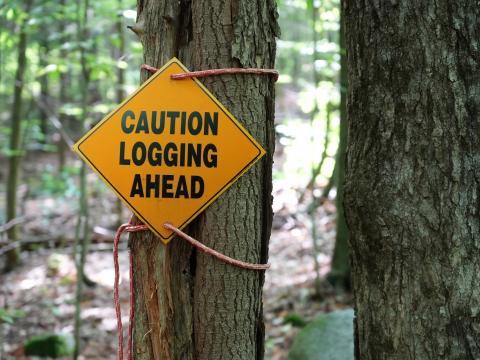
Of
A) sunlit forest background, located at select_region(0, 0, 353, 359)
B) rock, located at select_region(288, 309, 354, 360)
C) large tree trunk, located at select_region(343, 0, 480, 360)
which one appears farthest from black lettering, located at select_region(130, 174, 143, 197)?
rock, located at select_region(288, 309, 354, 360)

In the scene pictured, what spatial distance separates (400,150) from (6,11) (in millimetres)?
3918

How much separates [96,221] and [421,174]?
9688 millimetres

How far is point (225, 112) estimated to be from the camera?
1.77 m

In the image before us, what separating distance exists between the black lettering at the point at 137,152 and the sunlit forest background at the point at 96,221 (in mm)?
1157

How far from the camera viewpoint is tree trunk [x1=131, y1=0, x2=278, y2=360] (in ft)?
5.79

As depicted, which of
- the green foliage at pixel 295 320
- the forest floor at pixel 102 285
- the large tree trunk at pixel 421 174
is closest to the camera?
the large tree trunk at pixel 421 174

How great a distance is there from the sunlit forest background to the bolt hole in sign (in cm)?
111

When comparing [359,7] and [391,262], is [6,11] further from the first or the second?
[391,262]

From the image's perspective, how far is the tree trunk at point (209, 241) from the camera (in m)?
1.77

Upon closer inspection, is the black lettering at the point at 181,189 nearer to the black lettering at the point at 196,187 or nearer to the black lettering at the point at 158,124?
the black lettering at the point at 196,187

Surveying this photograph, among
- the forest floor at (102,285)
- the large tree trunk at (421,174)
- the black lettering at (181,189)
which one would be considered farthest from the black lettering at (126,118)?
the forest floor at (102,285)

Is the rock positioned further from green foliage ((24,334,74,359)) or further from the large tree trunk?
green foliage ((24,334,74,359))

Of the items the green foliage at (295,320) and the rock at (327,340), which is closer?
the rock at (327,340)

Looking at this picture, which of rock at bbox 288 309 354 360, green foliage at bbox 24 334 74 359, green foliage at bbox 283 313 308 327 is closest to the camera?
rock at bbox 288 309 354 360
